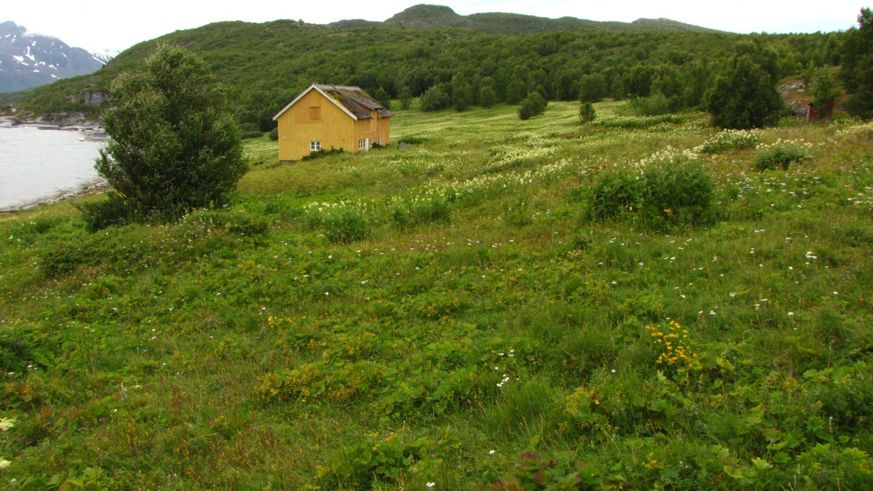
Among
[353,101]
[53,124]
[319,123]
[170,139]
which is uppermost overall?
[353,101]

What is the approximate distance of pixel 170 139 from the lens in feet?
62.9

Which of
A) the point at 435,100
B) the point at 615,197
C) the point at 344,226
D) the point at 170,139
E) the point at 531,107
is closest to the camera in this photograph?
the point at 615,197

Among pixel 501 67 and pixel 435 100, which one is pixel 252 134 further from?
pixel 501 67

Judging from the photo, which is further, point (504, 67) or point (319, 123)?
point (504, 67)

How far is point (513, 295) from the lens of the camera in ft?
26.1

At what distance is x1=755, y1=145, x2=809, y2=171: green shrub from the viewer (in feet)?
43.5

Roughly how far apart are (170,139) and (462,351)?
16.7 metres

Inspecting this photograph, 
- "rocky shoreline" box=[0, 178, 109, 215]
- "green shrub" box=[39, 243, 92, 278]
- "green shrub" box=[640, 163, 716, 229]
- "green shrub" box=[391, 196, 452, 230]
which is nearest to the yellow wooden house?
"rocky shoreline" box=[0, 178, 109, 215]

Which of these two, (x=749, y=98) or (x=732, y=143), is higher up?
(x=749, y=98)

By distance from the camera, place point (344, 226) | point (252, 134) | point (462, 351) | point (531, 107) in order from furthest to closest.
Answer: point (252, 134)
point (531, 107)
point (344, 226)
point (462, 351)

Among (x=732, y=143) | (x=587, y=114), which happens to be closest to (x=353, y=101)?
(x=587, y=114)

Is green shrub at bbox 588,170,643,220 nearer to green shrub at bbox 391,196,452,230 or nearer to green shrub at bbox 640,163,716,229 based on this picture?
green shrub at bbox 640,163,716,229

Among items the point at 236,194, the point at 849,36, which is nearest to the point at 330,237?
the point at 236,194

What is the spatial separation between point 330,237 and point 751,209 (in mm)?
8846
